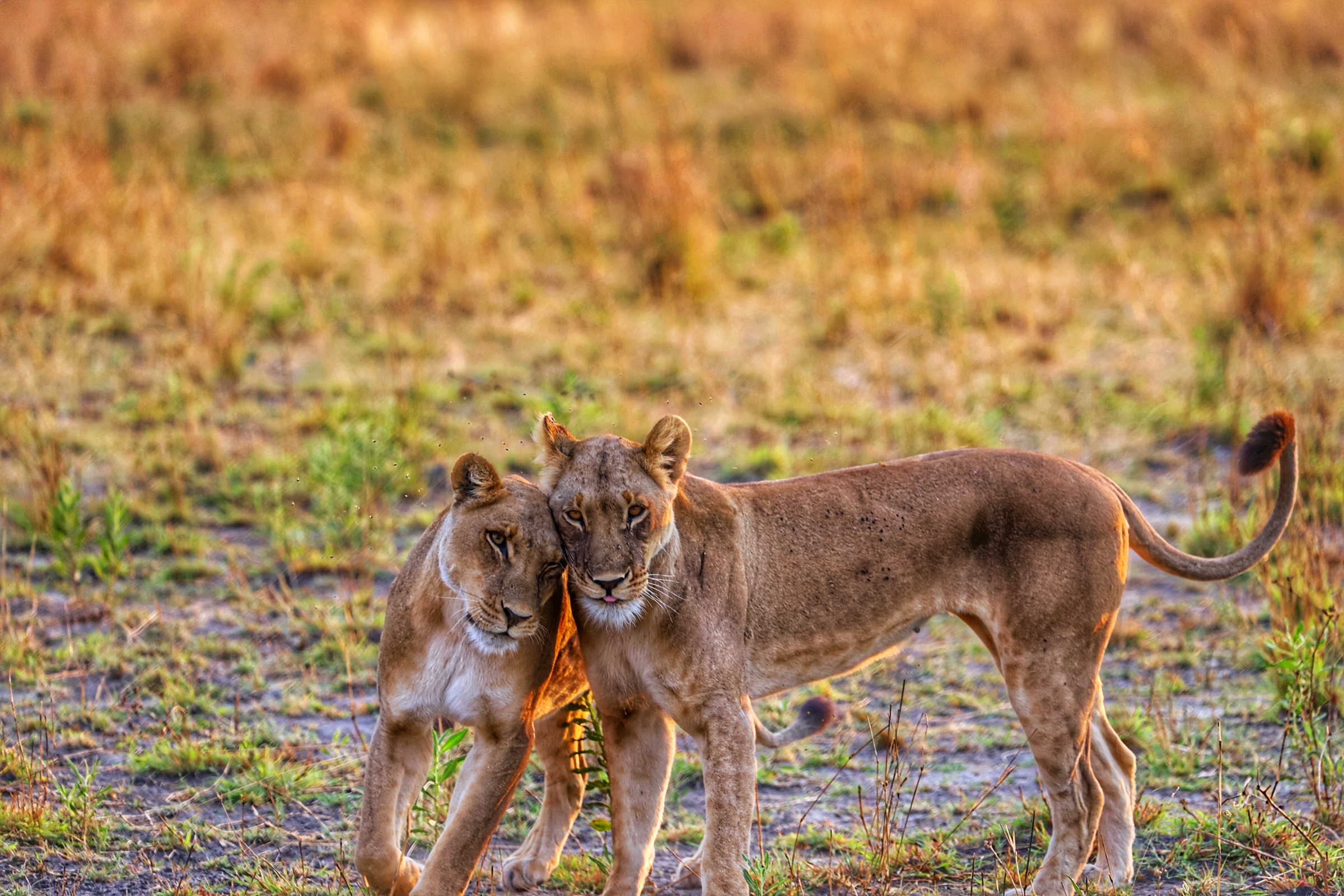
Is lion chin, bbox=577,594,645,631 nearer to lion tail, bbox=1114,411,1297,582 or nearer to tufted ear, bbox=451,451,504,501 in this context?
tufted ear, bbox=451,451,504,501

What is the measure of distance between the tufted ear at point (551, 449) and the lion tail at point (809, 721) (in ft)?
2.91

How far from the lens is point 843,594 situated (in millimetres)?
4020

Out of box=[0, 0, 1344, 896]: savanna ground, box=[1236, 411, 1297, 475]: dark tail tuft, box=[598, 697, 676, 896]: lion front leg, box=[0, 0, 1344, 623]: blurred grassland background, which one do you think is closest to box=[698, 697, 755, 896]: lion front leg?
box=[598, 697, 676, 896]: lion front leg

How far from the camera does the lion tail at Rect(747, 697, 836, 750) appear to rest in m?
4.08

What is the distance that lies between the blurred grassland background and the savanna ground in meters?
0.04

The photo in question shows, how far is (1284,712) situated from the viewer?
5.22m

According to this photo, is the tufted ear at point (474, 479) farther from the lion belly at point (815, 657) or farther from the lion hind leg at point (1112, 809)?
the lion hind leg at point (1112, 809)

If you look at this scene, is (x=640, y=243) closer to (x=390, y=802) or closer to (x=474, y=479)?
(x=474, y=479)

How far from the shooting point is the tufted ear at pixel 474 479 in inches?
141

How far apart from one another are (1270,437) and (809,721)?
1.42 metres

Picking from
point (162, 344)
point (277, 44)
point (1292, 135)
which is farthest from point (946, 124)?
point (162, 344)

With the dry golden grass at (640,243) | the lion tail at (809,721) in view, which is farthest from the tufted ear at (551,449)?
the dry golden grass at (640,243)

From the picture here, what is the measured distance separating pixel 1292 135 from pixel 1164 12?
592cm

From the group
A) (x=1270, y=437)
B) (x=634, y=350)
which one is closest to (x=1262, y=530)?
(x=1270, y=437)
